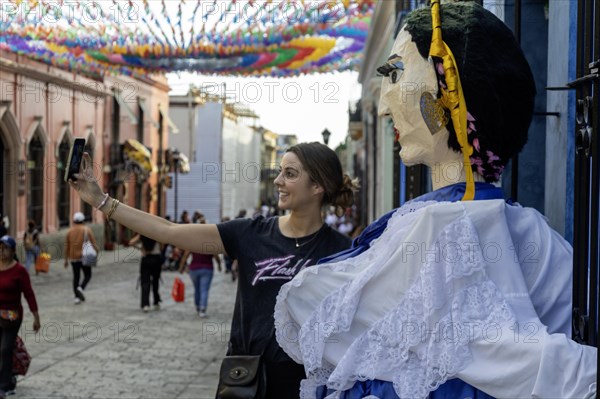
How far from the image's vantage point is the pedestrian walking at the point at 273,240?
12.7 ft

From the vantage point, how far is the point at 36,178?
25.5 metres

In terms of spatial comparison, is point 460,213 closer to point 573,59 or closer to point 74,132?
point 573,59

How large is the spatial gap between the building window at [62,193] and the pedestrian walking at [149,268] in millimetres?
13639

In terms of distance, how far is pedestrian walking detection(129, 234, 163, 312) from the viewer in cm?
1445

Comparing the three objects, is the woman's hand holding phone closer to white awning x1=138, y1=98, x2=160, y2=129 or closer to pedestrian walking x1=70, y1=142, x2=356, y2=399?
pedestrian walking x1=70, y1=142, x2=356, y2=399

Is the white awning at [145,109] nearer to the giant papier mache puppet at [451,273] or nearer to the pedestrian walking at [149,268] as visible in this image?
the pedestrian walking at [149,268]

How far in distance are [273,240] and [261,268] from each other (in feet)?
0.48

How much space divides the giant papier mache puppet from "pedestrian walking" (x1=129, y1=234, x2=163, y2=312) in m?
11.8

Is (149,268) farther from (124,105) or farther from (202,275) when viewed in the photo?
(124,105)

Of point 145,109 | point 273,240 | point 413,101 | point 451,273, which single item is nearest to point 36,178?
point 145,109

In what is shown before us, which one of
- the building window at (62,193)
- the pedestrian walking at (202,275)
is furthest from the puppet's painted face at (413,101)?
the building window at (62,193)

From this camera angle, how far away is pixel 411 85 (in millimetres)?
2906

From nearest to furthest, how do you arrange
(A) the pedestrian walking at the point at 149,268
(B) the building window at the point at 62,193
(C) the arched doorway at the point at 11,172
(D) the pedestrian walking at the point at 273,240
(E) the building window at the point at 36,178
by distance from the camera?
(D) the pedestrian walking at the point at 273,240
(A) the pedestrian walking at the point at 149,268
(C) the arched doorway at the point at 11,172
(E) the building window at the point at 36,178
(B) the building window at the point at 62,193

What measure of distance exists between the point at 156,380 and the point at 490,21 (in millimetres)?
6635
